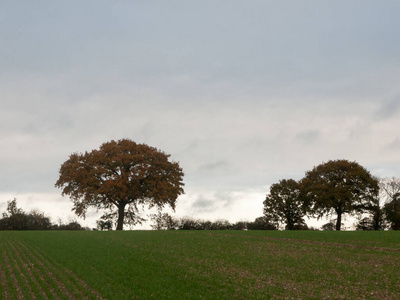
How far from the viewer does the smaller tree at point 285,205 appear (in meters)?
83.6

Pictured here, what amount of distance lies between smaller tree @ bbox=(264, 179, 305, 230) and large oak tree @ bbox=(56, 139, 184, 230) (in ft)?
87.0

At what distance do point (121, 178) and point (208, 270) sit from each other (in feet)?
141

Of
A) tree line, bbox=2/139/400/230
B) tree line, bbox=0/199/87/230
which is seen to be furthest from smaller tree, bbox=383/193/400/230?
tree line, bbox=0/199/87/230

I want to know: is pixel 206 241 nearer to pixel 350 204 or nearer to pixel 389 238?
pixel 389 238

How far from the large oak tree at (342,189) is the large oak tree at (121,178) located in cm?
2679

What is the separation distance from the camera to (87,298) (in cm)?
1781

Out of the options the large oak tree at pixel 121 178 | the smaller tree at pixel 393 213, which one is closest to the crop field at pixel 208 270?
the large oak tree at pixel 121 178

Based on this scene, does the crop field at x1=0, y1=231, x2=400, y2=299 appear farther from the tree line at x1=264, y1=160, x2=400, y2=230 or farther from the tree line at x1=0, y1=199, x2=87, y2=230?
the tree line at x1=0, y1=199, x2=87, y2=230

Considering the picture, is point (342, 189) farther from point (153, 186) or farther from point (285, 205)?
point (153, 186)

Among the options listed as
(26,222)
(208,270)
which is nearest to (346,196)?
(208,270)

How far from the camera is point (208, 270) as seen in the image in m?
24.0

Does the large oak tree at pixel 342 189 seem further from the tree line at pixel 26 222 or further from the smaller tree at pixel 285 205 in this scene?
the tree line at pixel 26 222

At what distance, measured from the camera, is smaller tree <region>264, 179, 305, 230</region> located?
274 ft

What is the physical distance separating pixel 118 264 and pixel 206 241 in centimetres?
1355
